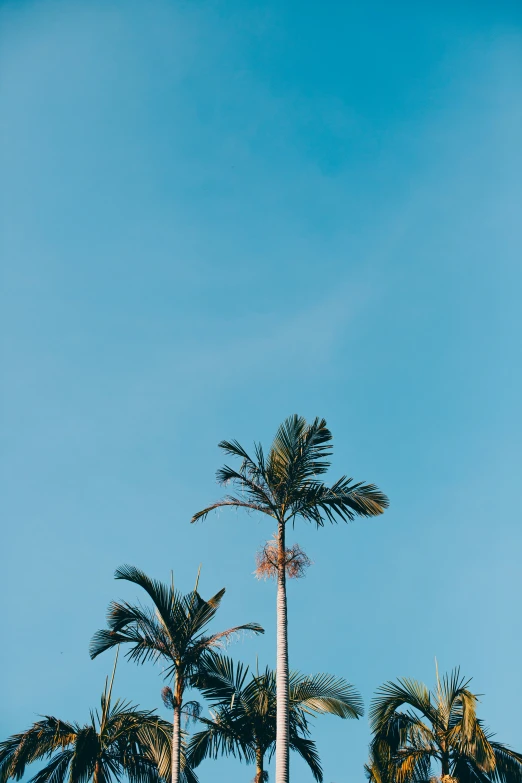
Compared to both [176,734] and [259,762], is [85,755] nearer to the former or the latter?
[176,734]

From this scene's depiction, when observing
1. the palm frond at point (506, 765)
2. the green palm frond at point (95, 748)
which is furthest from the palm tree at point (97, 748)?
the palm frond at point (506, 765)

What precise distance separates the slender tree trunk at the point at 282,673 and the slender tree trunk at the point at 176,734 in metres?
2.71

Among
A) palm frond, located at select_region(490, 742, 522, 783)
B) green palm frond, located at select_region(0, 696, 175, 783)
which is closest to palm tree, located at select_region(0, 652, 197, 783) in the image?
green palm frond, located at select_region(0, 696, 175, 783)

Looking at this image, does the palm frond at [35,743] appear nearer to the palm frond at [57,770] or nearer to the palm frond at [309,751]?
the palm frond at [57,770]

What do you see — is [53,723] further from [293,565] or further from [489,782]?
[489,782]

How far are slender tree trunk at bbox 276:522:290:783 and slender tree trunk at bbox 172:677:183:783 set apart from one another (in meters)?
2.71

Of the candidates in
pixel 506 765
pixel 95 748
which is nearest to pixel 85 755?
pixel 95 748

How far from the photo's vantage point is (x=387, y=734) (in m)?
18.8

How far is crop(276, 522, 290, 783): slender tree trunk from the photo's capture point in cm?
1516

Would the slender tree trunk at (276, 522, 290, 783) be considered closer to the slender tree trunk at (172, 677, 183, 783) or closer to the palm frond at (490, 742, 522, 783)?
the slender tree trunk at (172, 677, 183, 783)

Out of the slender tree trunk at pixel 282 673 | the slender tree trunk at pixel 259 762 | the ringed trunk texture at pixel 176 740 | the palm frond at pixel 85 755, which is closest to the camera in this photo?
the slender tree trunk at pixel 282 673

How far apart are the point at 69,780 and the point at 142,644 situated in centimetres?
356

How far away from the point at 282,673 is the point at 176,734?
9.76ft

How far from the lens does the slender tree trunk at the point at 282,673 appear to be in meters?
15.2
